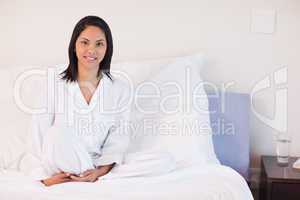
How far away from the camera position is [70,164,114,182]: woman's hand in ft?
5.73

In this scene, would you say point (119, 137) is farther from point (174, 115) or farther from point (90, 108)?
point (174, 115)

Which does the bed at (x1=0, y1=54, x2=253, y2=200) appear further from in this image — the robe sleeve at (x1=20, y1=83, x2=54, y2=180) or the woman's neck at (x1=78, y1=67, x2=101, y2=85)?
the woman's neck at (x1=78, y1=67, x2=101, y2=85)

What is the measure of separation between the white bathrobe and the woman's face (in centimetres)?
9

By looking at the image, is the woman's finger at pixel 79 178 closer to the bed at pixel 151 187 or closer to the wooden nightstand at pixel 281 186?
the bed at pixel 151 187

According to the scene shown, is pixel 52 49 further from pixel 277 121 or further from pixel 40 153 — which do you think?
pixel 277 121

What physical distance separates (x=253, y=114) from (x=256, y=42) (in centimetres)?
38

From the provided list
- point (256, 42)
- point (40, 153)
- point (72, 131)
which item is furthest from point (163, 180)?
point (256, 42)

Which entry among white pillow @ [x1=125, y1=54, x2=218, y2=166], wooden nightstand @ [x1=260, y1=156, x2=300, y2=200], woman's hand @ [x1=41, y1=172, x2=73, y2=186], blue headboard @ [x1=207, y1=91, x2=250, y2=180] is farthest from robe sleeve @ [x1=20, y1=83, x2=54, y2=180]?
wooden nightstand @ [x1=260, y1=156, x2=300, y2=200]

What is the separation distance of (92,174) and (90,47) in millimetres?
560

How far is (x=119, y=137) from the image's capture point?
1980 millimetres

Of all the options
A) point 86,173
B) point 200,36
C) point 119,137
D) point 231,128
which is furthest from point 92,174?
point 200,36

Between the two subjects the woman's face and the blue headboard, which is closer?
the woman's face

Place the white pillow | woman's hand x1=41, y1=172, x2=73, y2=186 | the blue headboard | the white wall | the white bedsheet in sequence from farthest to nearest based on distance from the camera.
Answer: the white wall, the blue headboard, the white pillow, woman's hand x1=41, y1=172, x2=73, y2=186, the white bedsheet

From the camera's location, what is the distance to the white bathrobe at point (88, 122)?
189 centimetres
